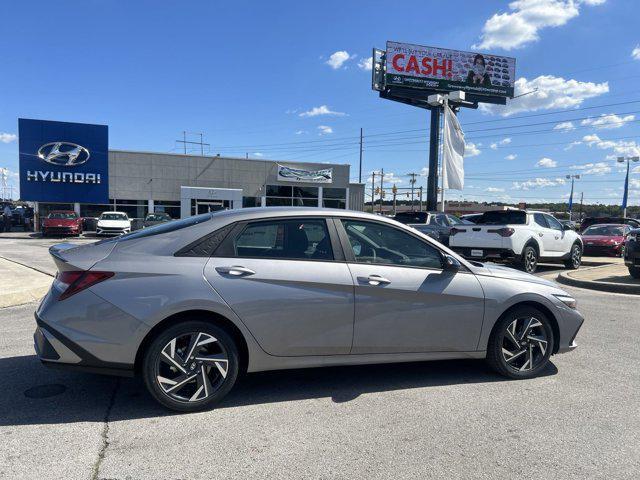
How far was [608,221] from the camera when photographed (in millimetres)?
23625

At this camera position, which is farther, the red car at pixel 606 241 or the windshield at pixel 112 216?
the windshield at pixel 112 216

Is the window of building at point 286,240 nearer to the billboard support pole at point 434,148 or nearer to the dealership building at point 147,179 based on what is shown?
the dealership building at point 147,179

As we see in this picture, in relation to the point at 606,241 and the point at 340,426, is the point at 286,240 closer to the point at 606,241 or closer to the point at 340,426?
the point at 340,426

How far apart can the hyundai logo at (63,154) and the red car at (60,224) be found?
19.7ft

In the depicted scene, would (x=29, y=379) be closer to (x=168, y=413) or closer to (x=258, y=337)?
(x=168, y=413)

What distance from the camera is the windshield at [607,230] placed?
62.4ft

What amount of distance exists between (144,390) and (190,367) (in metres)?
0.80

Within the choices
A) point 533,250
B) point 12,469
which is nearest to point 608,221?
point 533,250

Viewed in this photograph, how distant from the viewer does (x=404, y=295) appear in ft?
13.6

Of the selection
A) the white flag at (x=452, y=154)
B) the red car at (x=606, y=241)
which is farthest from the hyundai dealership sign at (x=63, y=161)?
the red car at (x=606, y=241)

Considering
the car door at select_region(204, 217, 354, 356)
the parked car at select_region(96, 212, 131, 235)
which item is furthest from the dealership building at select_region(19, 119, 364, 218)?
the car door at select_region(204, 217, 354, 356)

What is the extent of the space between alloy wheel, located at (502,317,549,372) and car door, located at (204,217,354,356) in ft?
5.27

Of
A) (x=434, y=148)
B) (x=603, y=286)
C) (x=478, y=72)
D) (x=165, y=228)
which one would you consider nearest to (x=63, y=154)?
(x=434, y=148)

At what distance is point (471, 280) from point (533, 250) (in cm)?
920
